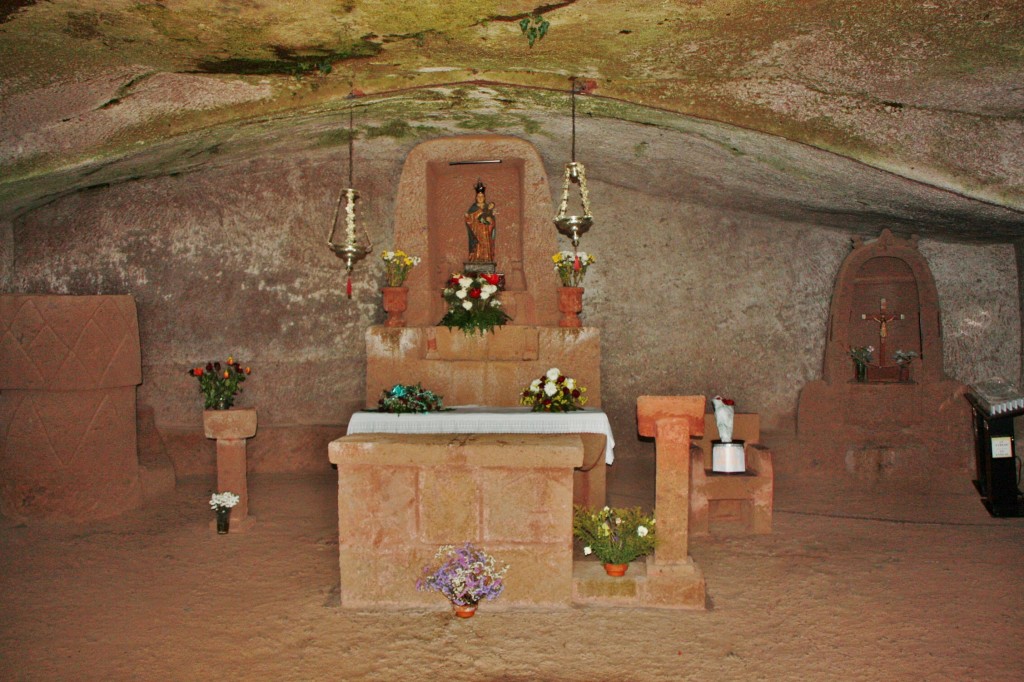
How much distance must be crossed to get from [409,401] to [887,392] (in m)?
5.59

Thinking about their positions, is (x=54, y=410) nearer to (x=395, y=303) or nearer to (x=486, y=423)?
(x=395, y=303)

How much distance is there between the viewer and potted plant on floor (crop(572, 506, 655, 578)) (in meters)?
5.43

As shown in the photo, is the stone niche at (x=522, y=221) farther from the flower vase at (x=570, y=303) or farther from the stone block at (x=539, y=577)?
the stone block at (x=539, y=577)

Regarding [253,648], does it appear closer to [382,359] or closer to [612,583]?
[612,583]

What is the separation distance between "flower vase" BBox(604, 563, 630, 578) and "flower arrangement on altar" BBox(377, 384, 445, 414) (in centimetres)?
261

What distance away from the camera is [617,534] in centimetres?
556

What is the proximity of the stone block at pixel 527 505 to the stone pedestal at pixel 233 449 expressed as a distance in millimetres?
2979

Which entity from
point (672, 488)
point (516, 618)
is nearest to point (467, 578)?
point (516, 618)

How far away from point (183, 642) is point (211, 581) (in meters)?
1.11

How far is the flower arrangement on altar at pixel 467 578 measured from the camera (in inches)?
198

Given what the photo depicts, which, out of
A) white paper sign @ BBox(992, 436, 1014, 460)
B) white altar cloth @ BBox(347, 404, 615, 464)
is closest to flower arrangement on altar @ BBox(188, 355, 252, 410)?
white altar cloth @ BBox(347, 404, 615, 464)

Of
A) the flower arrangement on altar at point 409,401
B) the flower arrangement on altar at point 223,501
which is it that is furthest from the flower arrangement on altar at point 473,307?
the flower arrangement on altar at point 223,501

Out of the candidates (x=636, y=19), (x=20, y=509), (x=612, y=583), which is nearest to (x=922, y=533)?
(x=612, y=583)

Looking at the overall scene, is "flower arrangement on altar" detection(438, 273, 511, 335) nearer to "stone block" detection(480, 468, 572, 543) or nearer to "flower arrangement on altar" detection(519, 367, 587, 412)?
"flower arrangement on altar" detection(519, 367, 587, 412)
